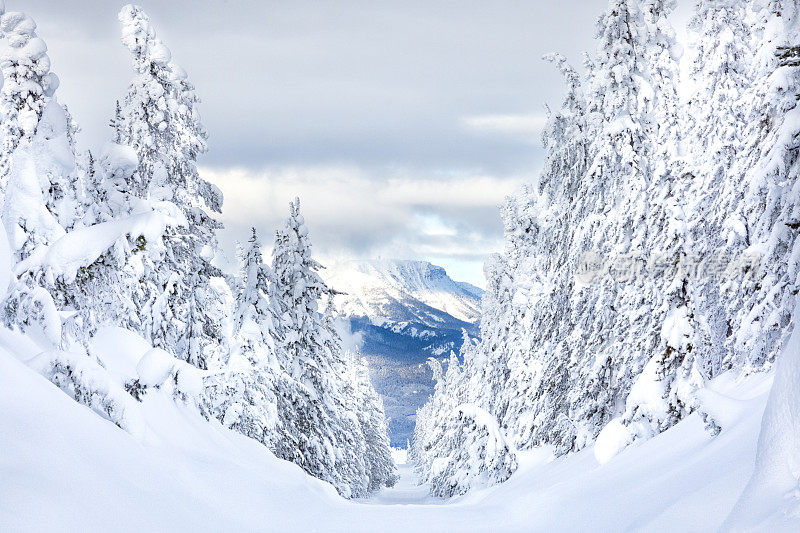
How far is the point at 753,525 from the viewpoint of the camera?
12.2ft

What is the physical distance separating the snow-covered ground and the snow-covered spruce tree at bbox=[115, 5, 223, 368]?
5258 millimetres

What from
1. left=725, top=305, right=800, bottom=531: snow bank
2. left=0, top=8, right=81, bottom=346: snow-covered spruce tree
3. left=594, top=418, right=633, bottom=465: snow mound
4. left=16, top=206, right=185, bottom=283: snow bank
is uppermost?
left=0, top=8, right=81, bottom=346: snow-covered spruce tree

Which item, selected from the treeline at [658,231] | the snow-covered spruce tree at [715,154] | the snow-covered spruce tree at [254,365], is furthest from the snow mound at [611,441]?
the snow-covered spruce tree at [254,365]

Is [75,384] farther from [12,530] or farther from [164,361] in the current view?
[12,530]

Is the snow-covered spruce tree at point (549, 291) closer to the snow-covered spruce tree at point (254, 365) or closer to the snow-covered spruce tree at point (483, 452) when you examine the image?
the snow-covered spruce tree at point (483, 452)

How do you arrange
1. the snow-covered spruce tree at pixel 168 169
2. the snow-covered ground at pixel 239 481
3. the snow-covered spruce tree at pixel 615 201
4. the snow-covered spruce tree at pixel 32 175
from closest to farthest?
the snow-covered ground at pixel 239 481
the snow-covered spruce tree at pixel 32 175
the snow-covered spruce tree at pixel 615 201
the snow-covered spruce tree at pixel 168 169

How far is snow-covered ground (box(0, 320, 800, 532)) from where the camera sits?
5.23m

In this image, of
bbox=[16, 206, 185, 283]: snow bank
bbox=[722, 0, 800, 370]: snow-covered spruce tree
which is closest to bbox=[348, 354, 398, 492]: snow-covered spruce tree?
bbox=[722, 0, 800, 370]: snow-covered spruce tree

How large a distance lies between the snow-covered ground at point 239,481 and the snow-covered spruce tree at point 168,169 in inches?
207

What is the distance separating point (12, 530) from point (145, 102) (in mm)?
16257

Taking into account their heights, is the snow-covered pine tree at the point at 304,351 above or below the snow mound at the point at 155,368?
above

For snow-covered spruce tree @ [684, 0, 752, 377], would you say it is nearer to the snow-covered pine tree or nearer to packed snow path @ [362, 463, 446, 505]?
the snow-covered pine tree

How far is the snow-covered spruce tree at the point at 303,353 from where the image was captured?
2314 centimetres

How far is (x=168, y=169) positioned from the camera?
18922 millimetres
